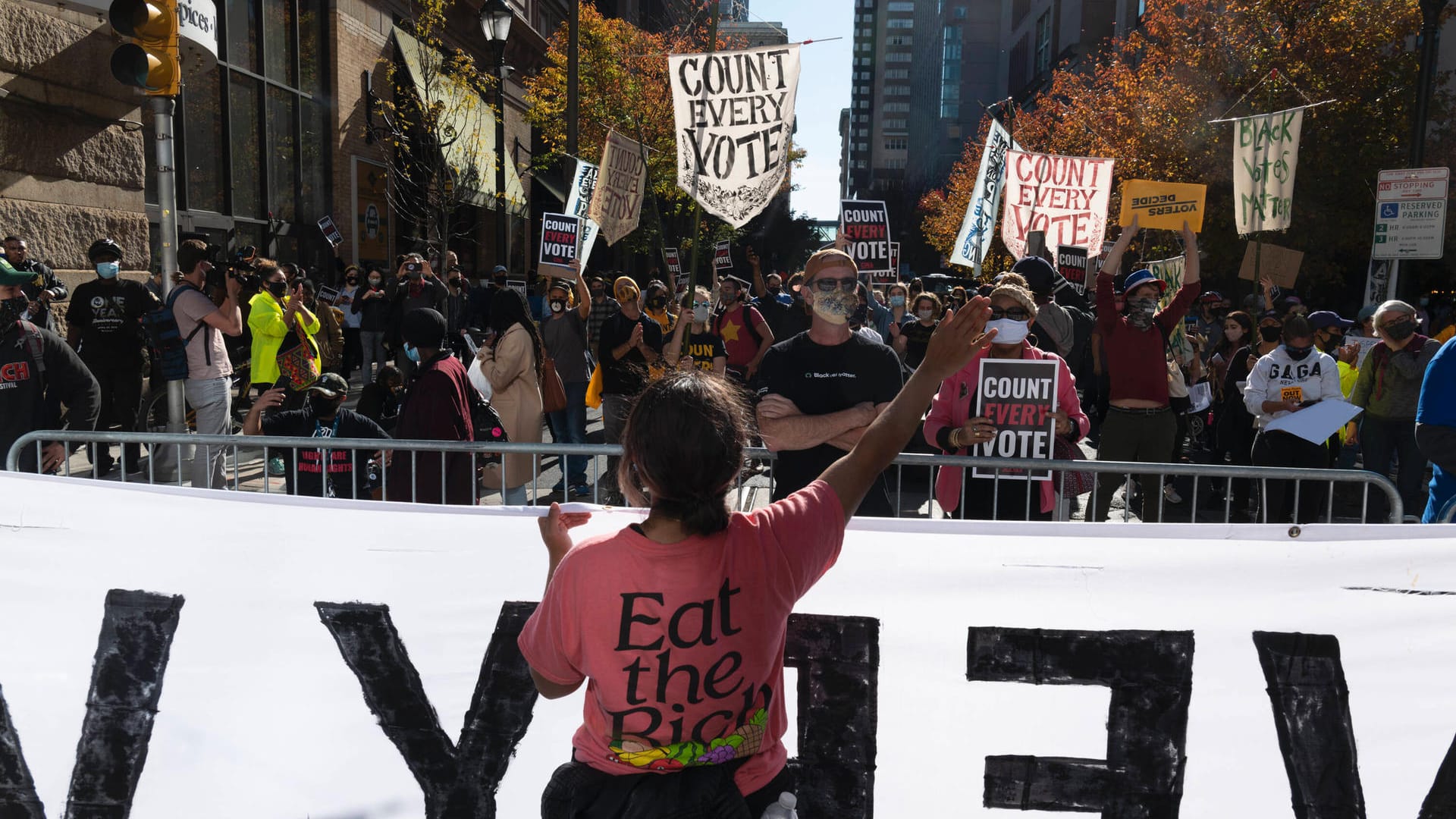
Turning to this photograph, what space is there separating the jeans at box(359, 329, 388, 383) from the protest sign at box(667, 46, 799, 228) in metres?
9.07

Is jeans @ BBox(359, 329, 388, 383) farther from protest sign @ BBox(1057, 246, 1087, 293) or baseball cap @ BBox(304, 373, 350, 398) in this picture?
baseball cap @ BBox(304, 373, 350, 398)

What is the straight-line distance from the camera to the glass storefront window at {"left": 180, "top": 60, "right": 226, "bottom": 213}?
17859mm

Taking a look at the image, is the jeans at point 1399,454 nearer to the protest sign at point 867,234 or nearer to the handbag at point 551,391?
the protest sign at point 867,234

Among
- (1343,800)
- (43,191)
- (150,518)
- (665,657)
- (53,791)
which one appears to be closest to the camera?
(665,657)

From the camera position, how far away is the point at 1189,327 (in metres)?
15.2

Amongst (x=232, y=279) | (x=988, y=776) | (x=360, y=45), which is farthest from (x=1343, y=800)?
(x=360, y=45)

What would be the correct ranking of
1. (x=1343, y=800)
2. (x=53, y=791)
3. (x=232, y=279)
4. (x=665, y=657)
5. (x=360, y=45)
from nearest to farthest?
(x=665, y=657) < (x=1343, y=800) < (x=53, y=791) < (x=232, y=279) < (x=360, y=45)

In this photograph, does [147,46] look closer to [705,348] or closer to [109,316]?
[109,316]

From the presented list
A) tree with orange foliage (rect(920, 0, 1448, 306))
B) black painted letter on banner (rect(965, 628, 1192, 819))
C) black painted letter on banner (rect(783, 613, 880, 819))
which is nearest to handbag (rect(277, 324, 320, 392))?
black painted letter on banner (rect(783, 613, 880, 819))

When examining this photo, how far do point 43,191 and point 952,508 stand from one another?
28.1 feet

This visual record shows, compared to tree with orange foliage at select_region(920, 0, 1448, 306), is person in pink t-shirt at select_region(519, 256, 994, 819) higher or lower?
lower

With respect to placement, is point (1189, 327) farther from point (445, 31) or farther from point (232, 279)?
point (445, 31)

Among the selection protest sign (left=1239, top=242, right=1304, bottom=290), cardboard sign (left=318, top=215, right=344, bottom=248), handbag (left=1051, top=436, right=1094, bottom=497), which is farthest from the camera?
cardboard sign (left=318, top=215, right=344, bottom=248)

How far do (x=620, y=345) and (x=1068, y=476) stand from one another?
17.3 ft
